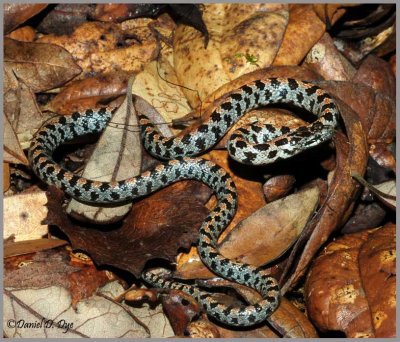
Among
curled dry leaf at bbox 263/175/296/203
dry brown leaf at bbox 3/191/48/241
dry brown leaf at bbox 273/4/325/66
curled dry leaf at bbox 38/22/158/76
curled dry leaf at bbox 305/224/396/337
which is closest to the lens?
curled dry leaf at bbox 305/224/396/337

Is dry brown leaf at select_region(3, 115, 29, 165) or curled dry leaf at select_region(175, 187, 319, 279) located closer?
curled dry leaf at select_region(175, 187, 319, 279)

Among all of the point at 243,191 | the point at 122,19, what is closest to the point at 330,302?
the point at 243,191

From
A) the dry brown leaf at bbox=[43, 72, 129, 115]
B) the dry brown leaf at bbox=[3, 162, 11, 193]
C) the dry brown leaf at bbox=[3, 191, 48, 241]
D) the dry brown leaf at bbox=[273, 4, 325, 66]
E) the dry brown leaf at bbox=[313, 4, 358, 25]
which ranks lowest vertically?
the dry brown leaf at bbox=[3, 191, 48, 241]

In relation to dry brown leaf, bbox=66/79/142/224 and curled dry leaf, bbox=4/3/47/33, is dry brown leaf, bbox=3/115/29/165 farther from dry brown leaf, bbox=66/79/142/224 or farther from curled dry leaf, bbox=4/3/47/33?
curled dry leaf, bbox=4/3/47/33

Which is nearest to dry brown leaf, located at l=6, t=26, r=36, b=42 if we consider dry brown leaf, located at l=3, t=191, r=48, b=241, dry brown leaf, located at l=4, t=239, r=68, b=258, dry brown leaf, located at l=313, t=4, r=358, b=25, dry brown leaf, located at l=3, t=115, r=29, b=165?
dry brown leaf, located at l=3, t=115, r=29, b=165

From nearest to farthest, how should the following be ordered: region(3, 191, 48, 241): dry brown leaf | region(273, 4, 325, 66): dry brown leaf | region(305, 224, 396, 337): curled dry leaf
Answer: region(305, 224, 396, 337): curled dry leaf < region(3, 191, 48, 241): dry brown leaf < region(273, 4, 325, 66): dry brown leaf

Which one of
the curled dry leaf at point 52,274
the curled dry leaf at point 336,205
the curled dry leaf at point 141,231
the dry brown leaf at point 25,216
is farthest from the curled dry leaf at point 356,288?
the dry brown leaf at point 25,216

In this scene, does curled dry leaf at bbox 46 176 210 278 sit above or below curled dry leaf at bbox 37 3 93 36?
below

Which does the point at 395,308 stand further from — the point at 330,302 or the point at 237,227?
the point at 237,227
